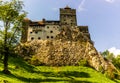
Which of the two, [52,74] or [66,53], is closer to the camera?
[52,74]

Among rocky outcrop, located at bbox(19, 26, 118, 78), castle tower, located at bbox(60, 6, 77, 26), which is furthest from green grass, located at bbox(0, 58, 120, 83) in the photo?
castle tower, located at bbox(60, 6, 77, 26)

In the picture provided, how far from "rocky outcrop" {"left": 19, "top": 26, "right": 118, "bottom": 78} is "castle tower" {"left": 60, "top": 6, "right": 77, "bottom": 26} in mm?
38371

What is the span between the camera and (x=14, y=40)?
6675 cm

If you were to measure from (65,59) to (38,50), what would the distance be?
9.12 meters

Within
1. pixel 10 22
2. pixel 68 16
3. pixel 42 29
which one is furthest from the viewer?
pixel 68 16

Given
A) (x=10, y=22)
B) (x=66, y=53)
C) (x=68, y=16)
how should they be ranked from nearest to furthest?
1. (x=10, y=22)
2. (x=66, y=53)
3. (x=68, y=16)

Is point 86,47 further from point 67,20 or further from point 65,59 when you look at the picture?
point 67,20

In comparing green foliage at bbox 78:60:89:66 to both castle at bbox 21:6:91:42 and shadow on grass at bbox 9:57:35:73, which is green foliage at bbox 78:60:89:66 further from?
castle at bbox 21:6:91:42

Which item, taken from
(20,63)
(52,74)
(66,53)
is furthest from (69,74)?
(66,53)

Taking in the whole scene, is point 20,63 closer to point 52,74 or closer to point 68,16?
point 52,74

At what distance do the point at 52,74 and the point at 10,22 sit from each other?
16305mm

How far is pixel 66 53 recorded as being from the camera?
89.1 m

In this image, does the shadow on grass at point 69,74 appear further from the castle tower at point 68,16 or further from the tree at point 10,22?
the castle tower at point 68,16

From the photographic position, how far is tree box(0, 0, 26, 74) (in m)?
65.2
